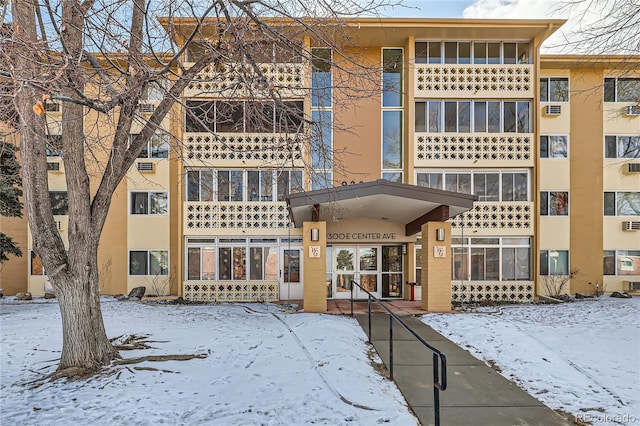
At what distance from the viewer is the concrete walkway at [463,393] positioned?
4.20m

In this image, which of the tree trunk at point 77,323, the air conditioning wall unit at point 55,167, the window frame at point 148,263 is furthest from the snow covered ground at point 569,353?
the air conditioning wall unit at point 55,167

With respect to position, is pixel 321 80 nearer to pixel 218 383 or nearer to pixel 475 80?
pixel 218 383

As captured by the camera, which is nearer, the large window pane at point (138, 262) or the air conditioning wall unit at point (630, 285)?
the large window pane at point (138, 262)

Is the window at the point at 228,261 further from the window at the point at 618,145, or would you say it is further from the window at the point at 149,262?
the window at the point at 618,145

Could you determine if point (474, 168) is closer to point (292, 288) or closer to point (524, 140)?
point (524, 140)

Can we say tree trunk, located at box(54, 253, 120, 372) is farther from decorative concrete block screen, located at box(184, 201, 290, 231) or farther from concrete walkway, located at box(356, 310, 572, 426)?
decorative concrete block screen, located at box(184, 201, 290, 231)

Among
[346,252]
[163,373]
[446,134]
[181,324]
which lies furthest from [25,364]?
[446,134]

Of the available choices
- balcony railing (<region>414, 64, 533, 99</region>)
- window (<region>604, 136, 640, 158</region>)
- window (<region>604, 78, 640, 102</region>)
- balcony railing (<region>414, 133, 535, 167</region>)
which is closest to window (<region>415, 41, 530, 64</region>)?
balcony railing (<region>414, 64, 533, 99</region>)

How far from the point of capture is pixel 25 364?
582 cm

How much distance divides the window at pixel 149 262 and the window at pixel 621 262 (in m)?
17.6

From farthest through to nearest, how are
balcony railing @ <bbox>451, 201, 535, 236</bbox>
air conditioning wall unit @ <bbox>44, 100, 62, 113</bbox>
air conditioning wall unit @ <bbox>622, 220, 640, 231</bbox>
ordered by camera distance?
air conditioning wall unit @ <bbox>622, 220, 640, 231</bbox> < balcony railing @ <bbox>451, 201, 535, 236</bbox> < air conditioning wall unit @ <bbox>44, 100, 62, 113</bbox>

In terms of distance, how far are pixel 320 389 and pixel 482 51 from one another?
14.5 metres

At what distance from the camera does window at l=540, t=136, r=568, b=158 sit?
15000 millimetres

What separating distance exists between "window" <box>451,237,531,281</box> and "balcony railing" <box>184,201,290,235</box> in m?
6.85
